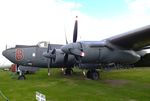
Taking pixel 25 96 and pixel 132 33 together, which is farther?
pixel 132 33

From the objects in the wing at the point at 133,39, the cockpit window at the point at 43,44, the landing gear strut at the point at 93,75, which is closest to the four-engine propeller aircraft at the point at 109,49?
the wing at the point at 133,39

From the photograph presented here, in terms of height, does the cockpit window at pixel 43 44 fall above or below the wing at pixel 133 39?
above

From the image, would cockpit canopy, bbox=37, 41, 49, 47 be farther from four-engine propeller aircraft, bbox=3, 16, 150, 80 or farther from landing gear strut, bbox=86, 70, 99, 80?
landing gear strut, bbox=86, 70, 99, 80

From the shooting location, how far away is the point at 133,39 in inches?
754

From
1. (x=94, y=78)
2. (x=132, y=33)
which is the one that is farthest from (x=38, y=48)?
(x=132, y=33)

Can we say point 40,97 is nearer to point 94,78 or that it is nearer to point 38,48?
point 94,78

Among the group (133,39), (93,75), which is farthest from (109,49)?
(93,75)

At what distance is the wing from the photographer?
1740 cm

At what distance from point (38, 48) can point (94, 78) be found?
22.3 feet

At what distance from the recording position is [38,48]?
26.1 m

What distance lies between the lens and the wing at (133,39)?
17400 mm

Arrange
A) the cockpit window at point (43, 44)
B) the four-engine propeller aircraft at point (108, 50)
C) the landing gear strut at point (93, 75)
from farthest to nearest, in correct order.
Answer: the cockpit window at point (43, 44), the landing gear strut at point (93, 75), the four-engine propeller aircraft at point (108, 50)

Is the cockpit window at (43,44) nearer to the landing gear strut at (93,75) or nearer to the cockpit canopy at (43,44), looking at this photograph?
the cockpit canopy at (43,44)

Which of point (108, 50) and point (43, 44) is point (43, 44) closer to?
point (43, 44)
